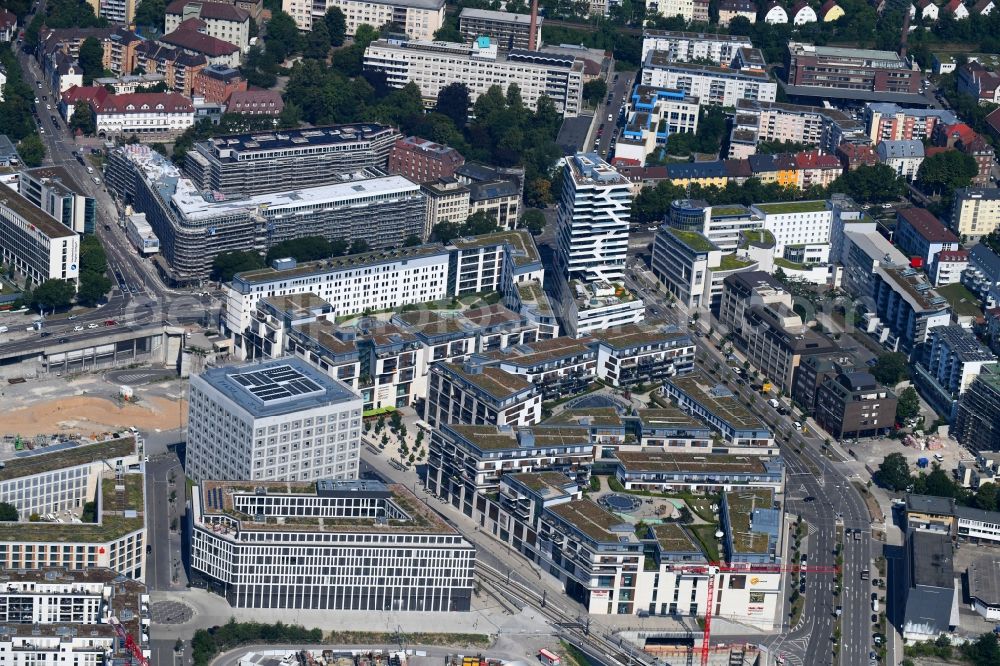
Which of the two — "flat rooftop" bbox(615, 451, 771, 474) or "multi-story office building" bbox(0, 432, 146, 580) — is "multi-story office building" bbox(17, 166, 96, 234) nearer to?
"multi-story office building" bbox(0, 432, 146, 580)

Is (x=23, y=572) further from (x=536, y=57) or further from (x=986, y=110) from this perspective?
(x=986, y=110)

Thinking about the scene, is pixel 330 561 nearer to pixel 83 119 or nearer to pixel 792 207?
pixel 792 207

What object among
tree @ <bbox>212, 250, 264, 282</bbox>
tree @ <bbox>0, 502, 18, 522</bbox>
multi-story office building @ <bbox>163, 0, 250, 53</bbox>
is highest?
multi-story office building @ <bbox>163, 0, 250, 53</bbox>

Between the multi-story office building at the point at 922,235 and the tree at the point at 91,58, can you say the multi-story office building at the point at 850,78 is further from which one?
the tree at the point at 91,58

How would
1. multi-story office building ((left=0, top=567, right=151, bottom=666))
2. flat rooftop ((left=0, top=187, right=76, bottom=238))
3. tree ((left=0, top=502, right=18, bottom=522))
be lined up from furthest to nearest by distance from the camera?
1. flat rooftop ((left=0, top=187, right=76, bottom=238))
2. tree ((left=0, top=502, right=18, bottom=522))
3. multi-story office building ((left=0, top=567, right=151, bottom=666))

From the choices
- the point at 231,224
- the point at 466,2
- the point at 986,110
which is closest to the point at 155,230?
the point at 231,224

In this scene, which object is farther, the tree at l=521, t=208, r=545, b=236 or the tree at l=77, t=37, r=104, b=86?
the tree at l=77, t=37, r=104, b=86

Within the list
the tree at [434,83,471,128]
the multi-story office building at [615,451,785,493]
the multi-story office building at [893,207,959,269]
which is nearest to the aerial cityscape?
the multi-story office building at [615,451,785,493]
